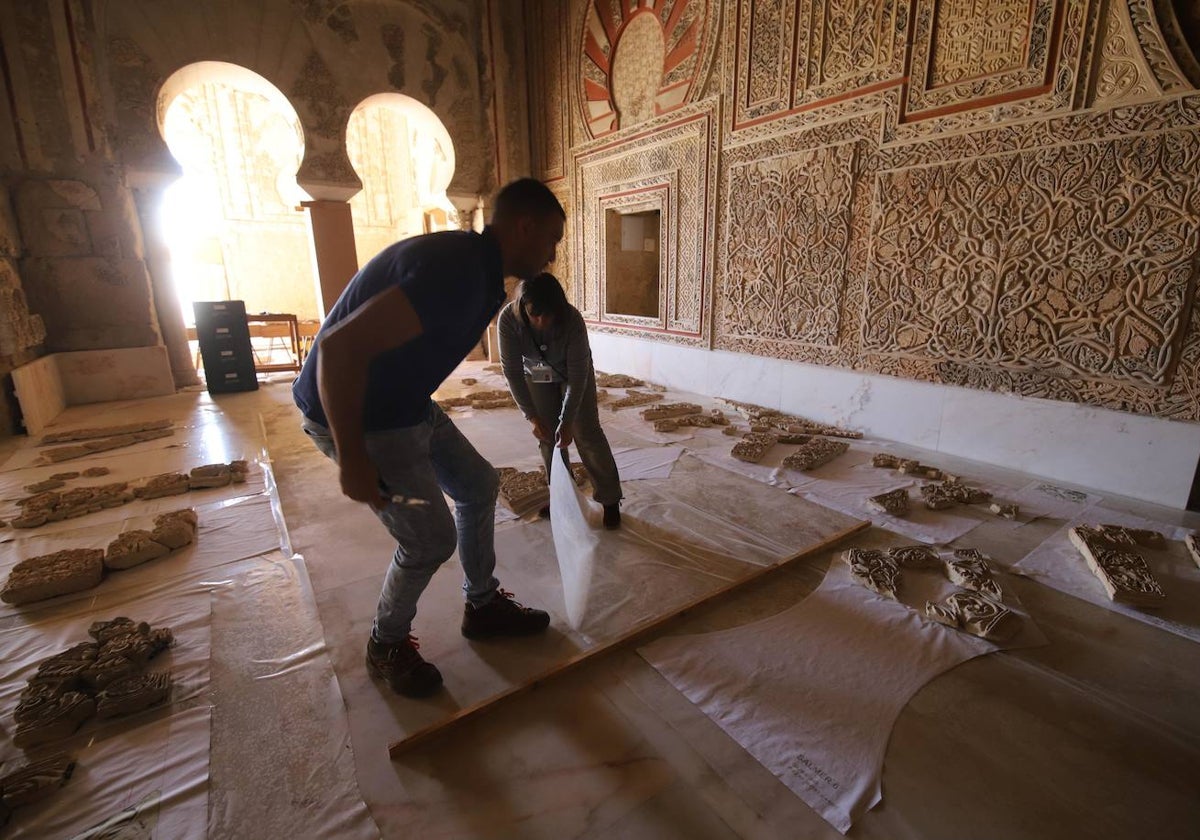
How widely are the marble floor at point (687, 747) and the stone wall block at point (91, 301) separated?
6660 mm

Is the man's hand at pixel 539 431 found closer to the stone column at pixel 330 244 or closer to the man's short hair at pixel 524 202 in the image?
the man's short hair at pixel 524 202

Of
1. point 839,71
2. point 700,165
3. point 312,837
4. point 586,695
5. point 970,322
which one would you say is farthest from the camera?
point 700,165

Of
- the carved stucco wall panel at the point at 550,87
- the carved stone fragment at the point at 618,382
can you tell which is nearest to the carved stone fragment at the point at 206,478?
the carved stone fragment at the point at 618,382

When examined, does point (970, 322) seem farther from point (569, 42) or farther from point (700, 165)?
point (569, 42)

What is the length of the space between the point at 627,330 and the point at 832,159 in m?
3.67

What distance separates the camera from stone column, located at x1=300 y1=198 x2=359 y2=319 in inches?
326

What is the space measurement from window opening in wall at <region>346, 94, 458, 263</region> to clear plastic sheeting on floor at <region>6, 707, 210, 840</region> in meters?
13.1

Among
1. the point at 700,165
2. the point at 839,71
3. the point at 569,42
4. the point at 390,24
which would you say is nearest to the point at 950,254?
the point at 839,71

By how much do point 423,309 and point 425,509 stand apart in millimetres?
702

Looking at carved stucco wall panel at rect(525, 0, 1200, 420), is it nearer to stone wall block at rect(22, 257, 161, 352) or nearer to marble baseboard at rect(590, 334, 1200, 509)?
marble baseboard at rect(590, 334, 1200, 509)

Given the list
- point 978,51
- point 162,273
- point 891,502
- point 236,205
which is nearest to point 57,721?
point 891,502

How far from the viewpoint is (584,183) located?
28.4 ft

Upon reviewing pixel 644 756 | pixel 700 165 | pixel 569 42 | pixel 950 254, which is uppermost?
pixel 569 42

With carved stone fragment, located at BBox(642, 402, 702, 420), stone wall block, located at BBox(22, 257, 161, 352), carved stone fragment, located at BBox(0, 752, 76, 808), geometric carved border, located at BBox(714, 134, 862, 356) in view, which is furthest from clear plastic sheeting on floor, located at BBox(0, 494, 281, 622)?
geometric carved border, located at BBox(714, 134, 862, 356)
